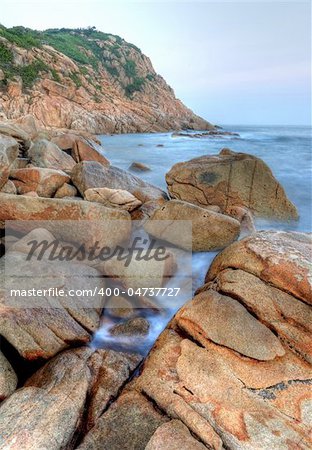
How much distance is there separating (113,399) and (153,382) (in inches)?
17.6

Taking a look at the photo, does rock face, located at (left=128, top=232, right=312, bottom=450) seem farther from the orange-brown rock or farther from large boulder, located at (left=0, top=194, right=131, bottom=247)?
large boulder, located at (left=0, top=194, right=131, bottom=247)

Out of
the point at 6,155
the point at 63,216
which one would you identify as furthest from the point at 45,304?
the point at 6,155

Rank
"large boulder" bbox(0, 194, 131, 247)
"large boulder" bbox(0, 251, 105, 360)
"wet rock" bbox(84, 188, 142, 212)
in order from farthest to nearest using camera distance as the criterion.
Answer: "wet rock" bbox(84, 188, 142, 212) → "large boulder" bbox(0, 194, 131, 247) → "large boulder" bbox(0, 251, 105, 360)

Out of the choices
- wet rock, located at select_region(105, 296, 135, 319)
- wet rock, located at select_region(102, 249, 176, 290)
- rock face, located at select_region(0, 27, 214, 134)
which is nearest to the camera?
wet rock, located at select_region(105, 296, 135, 319)

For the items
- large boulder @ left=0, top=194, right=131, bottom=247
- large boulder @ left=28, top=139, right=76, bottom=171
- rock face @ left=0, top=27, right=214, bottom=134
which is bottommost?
large boulder @ left=0, top=194, right=131, bottom=247

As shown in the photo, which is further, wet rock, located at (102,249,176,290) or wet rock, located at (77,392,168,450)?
wet rock, located at (102,249,176,290)

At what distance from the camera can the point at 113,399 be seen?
3.00 metres

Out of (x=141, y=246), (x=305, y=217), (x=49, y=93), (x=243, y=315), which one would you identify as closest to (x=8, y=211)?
(x=141, y=246)

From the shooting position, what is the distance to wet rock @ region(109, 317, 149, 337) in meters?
4.22

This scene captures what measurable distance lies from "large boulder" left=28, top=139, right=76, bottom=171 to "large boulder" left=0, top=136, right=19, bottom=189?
2.45 m

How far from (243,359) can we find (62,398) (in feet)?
6.22

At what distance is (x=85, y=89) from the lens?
157 ft

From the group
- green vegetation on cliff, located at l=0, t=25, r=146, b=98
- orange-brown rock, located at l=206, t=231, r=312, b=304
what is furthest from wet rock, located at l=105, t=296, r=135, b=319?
green vegetation on cliff, located at l=0, t=25, r=146, b=98

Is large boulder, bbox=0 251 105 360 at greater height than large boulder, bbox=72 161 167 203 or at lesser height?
lesser
